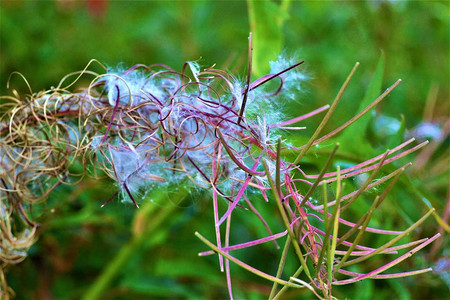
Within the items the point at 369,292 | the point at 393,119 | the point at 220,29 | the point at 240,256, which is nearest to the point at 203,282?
the point at 240,256

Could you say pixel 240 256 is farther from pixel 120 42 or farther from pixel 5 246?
pixel 120 42

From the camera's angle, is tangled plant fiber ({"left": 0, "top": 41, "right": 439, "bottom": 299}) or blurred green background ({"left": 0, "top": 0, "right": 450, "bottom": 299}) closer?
tangled plant fiber ({"left": 0, "top": 41, "right": 439, "bottom": 299})

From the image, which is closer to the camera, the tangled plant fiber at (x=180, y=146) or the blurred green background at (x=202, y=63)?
the tangled plant fiber at (x=180, y=146)
